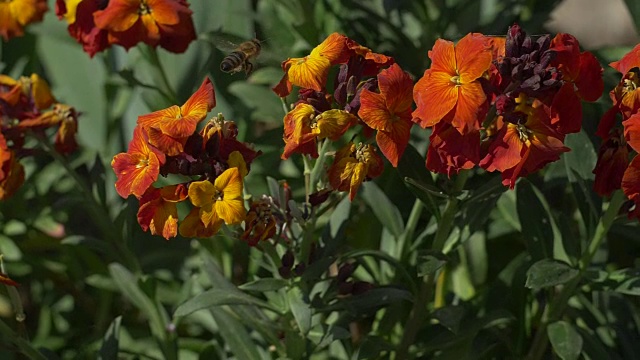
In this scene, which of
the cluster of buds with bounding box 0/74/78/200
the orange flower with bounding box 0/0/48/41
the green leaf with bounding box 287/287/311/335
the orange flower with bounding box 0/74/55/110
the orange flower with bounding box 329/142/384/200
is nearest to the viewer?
the orange flower with bounding box 329/142/384/200

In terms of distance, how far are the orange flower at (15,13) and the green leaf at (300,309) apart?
1010 mm

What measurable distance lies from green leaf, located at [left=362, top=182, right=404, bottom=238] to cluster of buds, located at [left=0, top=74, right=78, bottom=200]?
0.70 metres

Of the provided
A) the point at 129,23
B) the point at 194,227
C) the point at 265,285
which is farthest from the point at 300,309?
the point at 129,23

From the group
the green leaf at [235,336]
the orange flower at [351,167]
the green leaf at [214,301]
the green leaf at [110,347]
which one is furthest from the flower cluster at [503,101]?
the green leaf at [110,347]

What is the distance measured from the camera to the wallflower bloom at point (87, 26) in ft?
6.46

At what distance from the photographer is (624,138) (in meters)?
1.51

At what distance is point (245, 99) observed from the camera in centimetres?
241

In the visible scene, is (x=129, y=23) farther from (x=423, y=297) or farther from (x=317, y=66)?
(x=423, y=297)

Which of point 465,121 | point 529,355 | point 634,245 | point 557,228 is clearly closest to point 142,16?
point 465,121

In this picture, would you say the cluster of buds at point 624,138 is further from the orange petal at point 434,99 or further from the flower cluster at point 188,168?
the flower cluster at point 188,168

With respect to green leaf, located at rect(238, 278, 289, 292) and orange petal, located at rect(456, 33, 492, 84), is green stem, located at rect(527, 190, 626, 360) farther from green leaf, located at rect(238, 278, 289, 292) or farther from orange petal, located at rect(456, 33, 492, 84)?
green leaf, located at rect(238, 278, 289, 292)

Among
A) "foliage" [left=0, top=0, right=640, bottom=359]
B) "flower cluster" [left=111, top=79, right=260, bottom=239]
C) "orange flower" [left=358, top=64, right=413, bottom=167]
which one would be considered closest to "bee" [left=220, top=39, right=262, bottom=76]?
"foliage" [left=0, top=0, right=640, bottom=359]

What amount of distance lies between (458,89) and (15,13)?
1.27 metres

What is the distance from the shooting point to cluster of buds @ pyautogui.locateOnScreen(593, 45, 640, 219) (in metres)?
1.43
